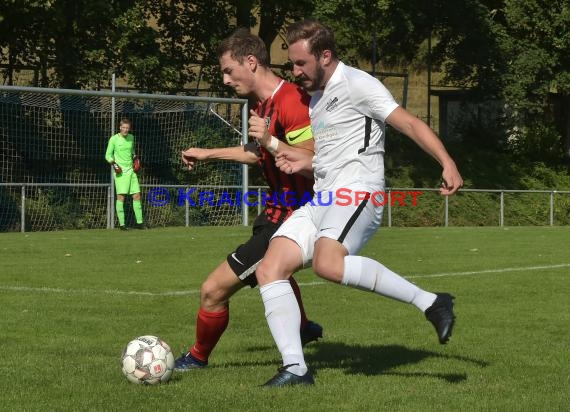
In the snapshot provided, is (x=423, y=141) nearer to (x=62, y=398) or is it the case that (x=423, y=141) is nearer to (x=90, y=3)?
(x=62, y=398)

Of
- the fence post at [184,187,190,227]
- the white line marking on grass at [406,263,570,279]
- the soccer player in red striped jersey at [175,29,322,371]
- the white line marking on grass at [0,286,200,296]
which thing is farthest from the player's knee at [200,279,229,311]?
the fence post at [184,187,190,227]

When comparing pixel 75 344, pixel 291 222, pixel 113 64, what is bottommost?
pixel 75 344

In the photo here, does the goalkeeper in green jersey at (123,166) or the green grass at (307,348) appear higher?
the goalkeeper in green jersey at (123,166)

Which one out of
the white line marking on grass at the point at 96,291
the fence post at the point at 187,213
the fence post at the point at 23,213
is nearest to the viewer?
→ the white line marking on grass at the point at 96,291

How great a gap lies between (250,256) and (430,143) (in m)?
1.34

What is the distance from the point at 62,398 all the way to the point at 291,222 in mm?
1505

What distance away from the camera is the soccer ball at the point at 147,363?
19.2 ft

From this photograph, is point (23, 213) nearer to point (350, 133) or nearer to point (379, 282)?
point (350, 133)

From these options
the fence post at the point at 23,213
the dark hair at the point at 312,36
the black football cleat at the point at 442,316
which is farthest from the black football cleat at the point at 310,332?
the fence post at the point at 23,213

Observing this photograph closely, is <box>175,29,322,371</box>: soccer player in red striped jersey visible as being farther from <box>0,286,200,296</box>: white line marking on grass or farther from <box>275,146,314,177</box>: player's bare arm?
<box>0,286,200,296</box>: white line marking on grass

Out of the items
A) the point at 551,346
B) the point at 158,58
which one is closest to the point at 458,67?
the point at 158,58

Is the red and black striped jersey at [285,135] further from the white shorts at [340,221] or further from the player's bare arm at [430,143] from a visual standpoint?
the player's bare arm at [430,143]

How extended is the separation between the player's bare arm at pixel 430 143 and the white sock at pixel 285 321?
0.97 meters

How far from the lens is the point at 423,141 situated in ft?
18.2
